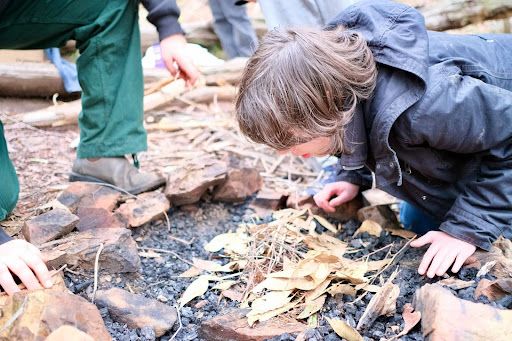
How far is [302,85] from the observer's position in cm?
164

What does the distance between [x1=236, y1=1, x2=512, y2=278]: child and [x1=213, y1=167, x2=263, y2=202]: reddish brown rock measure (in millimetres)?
739

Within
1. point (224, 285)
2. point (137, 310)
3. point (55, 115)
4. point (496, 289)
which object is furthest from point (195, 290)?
point (55, 115)

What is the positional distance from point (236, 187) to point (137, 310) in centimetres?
100

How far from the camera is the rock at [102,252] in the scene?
6.16 feet

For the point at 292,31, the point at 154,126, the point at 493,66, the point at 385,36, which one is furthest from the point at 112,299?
the point at 154,126

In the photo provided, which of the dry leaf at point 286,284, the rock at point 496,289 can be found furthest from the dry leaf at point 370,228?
the rock at point 496,289

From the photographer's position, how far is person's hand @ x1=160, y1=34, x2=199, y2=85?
2.46m

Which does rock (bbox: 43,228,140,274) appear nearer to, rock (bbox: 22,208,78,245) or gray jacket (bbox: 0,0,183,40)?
rock (bbox: 22,208,78,245)

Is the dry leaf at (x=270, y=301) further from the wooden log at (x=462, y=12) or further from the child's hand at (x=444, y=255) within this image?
the wooden log at (x=462, y=12)

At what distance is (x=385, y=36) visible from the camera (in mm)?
1737

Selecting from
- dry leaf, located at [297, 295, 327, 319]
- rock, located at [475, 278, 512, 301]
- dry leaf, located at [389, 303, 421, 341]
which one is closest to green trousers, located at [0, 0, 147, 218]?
dry leaf, located at [297, 295, 327, 319]

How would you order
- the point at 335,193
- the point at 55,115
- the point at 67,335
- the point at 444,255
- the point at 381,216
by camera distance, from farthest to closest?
the point at 55,115
the point at 335,193
the point at 381,216
the point at 444,255
the point at 67,335

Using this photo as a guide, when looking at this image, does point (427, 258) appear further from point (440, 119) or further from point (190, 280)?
point (190, 280)

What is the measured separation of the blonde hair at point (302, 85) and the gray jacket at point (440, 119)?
85 mm
